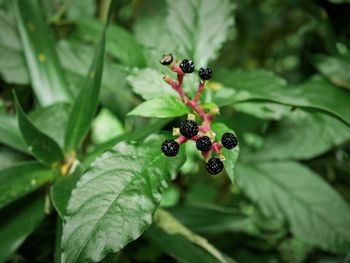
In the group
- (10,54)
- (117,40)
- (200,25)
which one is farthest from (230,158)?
(10,54)

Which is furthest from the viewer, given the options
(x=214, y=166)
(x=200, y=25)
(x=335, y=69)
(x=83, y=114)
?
(x=335, y=69)

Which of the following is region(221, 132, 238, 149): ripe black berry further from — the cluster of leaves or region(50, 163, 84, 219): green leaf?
region(50, 163, 84, 219): green leaf

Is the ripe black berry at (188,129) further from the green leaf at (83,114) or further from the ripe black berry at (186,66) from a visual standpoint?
the green leaf at (83,114)

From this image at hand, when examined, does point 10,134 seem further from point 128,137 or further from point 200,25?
point 200,25

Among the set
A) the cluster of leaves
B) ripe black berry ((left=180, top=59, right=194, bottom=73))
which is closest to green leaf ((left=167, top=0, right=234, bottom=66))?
Result: the cluster of leaves

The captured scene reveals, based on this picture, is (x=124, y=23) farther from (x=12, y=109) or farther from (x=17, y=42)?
(x=12, y=109)

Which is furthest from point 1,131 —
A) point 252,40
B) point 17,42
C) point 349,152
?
point 252,40
